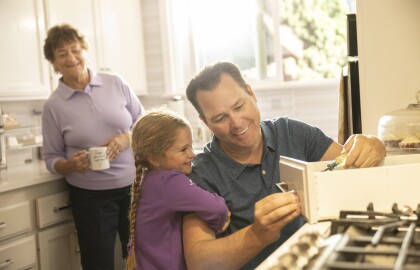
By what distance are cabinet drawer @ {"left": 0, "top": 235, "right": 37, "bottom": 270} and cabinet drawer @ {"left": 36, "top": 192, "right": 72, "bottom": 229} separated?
4.1 inches

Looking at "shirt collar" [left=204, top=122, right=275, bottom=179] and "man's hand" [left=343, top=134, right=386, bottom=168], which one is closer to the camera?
"man's hand" [left=343, top=134, right=386, bottom=168]

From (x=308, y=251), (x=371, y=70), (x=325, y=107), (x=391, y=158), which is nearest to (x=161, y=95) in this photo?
(x=325, y=107)

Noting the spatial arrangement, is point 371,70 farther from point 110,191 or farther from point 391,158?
point 110,191

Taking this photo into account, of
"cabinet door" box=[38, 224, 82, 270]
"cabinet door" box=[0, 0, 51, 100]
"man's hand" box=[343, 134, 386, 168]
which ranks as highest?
"cabinet door" box=[0, 0, 51, 100]

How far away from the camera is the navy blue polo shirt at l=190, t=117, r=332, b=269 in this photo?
1.36 metres

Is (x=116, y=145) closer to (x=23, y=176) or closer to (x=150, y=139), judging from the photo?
(x=23, y=176)

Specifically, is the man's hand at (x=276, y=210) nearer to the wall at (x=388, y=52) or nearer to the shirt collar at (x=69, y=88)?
the wall at (x=388, y=52)

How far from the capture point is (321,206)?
40.8 inches

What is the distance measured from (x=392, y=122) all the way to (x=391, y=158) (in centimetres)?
45

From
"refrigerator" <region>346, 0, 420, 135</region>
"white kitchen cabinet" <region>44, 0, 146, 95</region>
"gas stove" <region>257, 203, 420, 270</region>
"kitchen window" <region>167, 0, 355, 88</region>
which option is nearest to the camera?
"gas stove" <region>257, 203, 420, 270</region>

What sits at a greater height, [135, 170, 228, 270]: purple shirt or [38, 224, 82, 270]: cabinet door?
[135, 170, 228, 270]: purple shirt

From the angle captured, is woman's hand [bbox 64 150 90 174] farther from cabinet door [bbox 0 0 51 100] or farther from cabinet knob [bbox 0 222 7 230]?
cabinet door [bbox 0 0 51 100]

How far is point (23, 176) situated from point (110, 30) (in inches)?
52.3

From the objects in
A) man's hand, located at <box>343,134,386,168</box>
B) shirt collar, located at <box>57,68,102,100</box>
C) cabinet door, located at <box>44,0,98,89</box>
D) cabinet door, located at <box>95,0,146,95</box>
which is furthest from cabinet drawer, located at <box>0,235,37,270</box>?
man's hand, located at <box>343,134,386,168</box>
